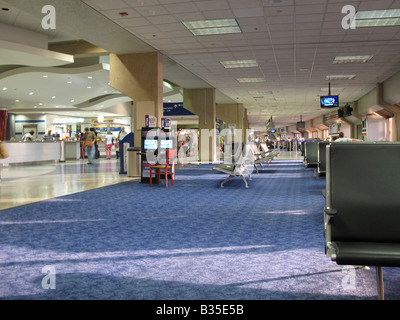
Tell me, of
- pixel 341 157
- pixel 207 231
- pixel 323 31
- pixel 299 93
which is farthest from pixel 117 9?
pixel 299 93

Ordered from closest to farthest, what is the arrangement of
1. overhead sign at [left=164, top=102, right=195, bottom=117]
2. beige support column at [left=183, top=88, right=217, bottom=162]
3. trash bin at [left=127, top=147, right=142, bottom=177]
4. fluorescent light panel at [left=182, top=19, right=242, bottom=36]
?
fluorescent light panel at [left=182, top=19, right=242, bottom=36], trash bin at [left=127, top=147, right=142, bottom=177], beige support column at [left=183, top=88, right=217, bottom=162], overhead sign at [left=164, top=102, right=195, bottom=117]

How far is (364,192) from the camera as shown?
7.02 ft

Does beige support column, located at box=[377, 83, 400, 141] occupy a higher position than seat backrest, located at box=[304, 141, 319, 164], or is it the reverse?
beige support column, located at box=[377, 83, 400, 141]

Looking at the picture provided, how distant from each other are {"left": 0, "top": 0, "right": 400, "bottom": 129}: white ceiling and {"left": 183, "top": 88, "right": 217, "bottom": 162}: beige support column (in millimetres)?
2696

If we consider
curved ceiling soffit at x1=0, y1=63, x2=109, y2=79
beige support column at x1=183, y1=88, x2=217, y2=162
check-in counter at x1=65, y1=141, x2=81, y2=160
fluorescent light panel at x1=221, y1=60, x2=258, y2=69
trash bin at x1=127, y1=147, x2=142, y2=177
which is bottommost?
trash bin at x1=127, y1=147, x2=142, y2=177

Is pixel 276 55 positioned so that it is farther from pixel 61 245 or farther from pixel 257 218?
pixel 61 245

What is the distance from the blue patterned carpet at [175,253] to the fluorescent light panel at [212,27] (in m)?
4.57

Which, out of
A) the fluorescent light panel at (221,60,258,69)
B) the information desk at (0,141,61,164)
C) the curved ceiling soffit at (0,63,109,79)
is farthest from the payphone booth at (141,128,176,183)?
the information desk at (0,141,61,164)

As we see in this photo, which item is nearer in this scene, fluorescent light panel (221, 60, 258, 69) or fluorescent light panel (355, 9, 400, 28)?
fluorescent light panel (355, 9, 400, 28)

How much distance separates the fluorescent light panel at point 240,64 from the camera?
500 inches

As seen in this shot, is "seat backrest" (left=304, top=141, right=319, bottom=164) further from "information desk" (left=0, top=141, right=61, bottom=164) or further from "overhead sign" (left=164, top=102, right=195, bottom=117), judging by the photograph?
"overhead sign" (left=164, top=102, right=195, bottom=117)

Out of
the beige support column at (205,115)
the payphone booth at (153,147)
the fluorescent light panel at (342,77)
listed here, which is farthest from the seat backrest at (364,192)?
the beige support column at (205,115)

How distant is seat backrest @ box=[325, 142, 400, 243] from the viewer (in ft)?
6.98

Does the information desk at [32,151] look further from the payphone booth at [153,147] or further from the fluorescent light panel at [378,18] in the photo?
the fluorescent light panel at [378,18]
